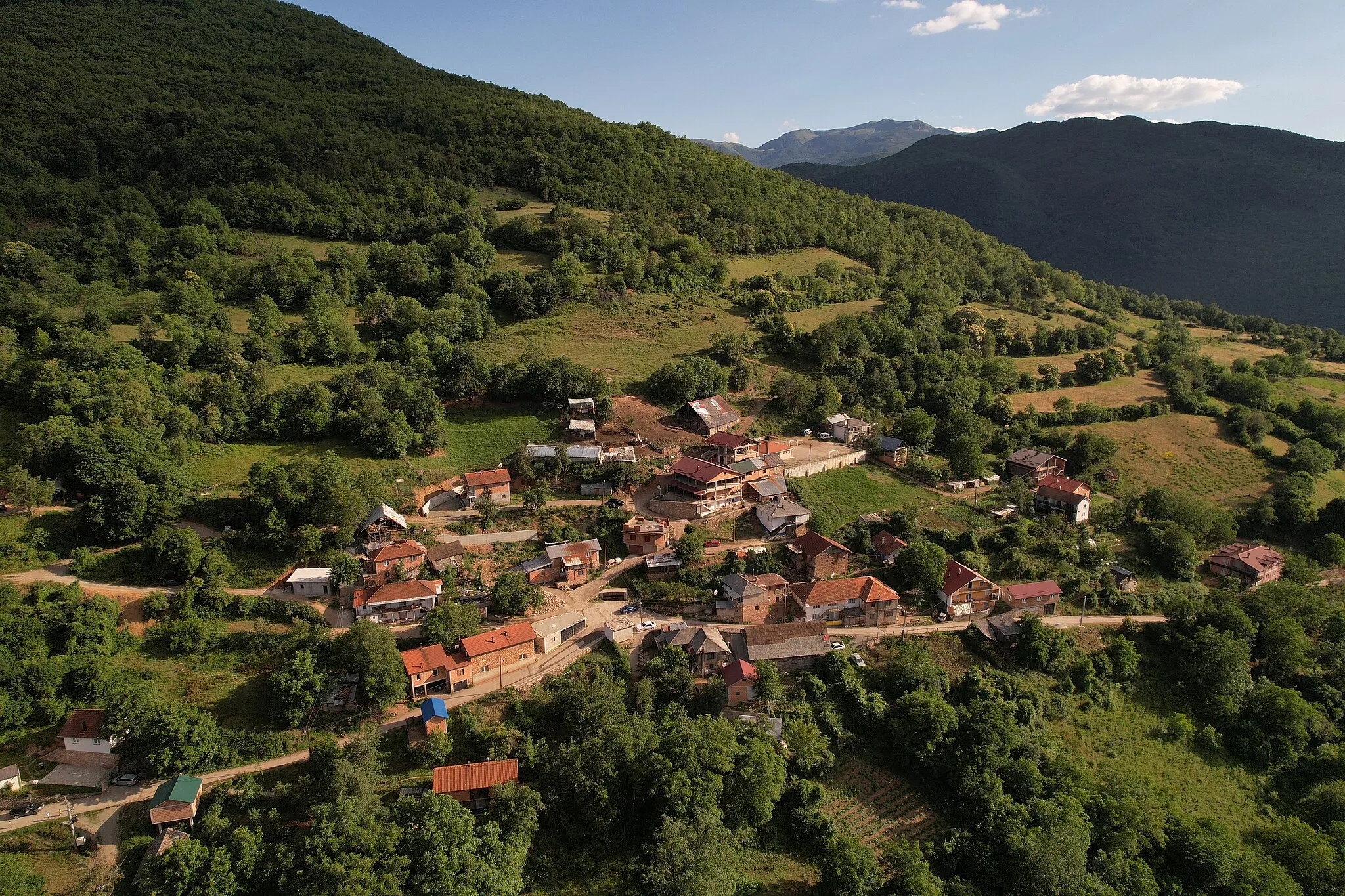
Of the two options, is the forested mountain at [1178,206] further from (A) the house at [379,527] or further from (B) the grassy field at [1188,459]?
(A) the house at [379,527]

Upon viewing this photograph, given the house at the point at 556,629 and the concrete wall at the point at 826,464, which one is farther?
the concrete wall at the point at 826,464

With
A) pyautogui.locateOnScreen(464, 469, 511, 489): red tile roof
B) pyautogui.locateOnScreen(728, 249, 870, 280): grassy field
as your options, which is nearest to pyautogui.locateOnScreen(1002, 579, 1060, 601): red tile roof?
pyautogui.locateOnScreen(464, 469, 511, 489): red tile roof

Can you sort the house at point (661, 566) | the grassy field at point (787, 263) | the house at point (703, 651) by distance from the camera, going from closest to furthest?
the house at point (703, 651) → the house at point (661, 566) → the grassy field at point (787, 263)

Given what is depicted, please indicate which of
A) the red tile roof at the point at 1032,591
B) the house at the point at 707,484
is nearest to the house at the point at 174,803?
the house at the point at 707,484

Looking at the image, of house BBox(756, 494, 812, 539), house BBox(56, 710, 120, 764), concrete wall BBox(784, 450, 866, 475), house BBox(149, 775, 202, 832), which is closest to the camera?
house BBox(149, 775, 202, 832)

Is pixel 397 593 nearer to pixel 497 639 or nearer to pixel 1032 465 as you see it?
pixel 497 639

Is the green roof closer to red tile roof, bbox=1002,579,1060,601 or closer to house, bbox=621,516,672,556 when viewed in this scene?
house, bbox=621,516,672,556
